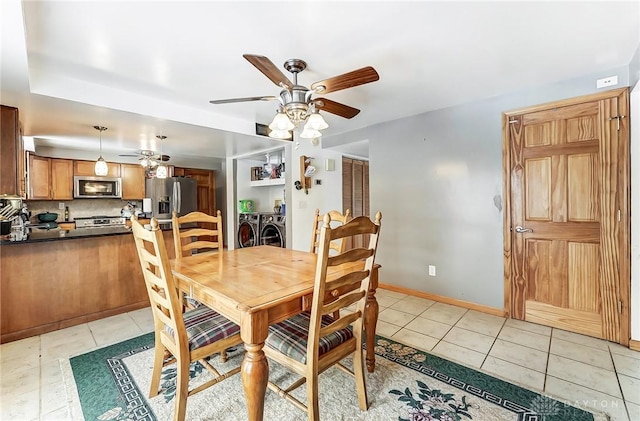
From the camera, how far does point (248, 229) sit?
5.45 metres

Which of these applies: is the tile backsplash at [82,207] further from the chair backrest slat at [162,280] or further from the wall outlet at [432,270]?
the wall outlet at [432,270]

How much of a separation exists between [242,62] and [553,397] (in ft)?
9.84

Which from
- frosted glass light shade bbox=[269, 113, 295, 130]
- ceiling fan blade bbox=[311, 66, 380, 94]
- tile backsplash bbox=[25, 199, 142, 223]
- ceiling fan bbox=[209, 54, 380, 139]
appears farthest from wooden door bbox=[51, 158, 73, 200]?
ceiling fan blade bbox=[311, 66, 380, 94]

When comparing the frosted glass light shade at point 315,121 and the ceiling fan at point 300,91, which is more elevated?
the ceiling fan at point 300,91

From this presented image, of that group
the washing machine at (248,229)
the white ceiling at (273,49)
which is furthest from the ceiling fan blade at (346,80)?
the washing machine at (248,229)

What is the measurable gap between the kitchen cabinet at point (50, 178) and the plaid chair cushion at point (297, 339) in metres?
5.47

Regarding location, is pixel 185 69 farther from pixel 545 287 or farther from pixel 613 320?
pixel 613 320

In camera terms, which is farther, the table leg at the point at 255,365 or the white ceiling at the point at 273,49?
the white ceiling at the point at 273,49

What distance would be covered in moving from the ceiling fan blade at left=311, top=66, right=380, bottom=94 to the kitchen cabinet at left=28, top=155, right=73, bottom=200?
539cm

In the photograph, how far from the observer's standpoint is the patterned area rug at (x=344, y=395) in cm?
154

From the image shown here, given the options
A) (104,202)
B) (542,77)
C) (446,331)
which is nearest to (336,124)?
(542,77)

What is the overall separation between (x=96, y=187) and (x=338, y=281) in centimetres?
586

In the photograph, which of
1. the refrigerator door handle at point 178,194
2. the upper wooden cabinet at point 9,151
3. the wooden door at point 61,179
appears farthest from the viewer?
the refrigerator door handle at point 178,194

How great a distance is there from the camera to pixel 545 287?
2645mm
